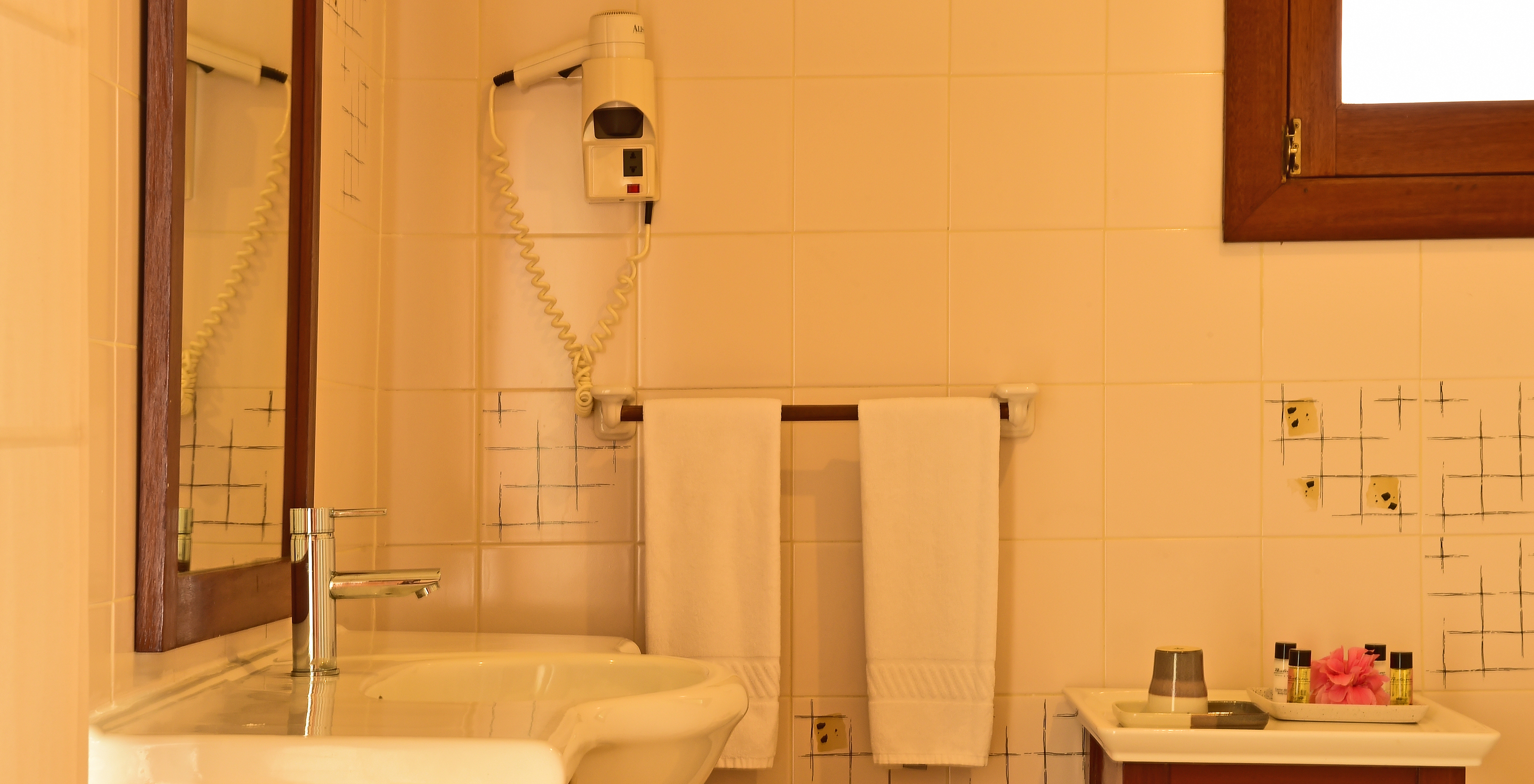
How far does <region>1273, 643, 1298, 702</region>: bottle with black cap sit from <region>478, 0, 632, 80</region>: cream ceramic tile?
3.75 ft

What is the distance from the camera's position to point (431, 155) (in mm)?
1502

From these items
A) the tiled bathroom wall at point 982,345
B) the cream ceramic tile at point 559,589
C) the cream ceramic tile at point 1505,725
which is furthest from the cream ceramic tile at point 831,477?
the cream ceramic tile at point 1505,725

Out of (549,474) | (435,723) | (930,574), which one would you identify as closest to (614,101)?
(549,474)

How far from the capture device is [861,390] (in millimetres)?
1475

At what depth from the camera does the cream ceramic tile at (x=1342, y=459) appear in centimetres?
145

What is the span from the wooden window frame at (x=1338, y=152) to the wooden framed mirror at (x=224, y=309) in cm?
115

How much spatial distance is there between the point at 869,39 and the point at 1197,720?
3.11ft

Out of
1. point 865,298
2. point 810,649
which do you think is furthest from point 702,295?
point 810,649

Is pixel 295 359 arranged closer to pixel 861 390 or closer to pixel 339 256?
pixel 339 256

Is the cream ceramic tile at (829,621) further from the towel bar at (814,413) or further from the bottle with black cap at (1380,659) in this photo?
the bottle with black cap at (1380,659)

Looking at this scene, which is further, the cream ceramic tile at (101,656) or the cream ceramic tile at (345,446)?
the cream ceramic tile at (345,446)

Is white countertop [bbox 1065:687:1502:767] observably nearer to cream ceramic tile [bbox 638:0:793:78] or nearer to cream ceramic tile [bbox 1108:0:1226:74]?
cream ceramic tile [bbox 1108:0:1226:74]

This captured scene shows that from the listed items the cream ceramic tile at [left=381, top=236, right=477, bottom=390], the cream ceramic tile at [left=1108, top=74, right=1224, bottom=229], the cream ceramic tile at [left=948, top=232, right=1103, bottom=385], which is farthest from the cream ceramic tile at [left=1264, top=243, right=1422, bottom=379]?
the cream ceramic tile at [left=381, top=236, right=477, bottom=390]

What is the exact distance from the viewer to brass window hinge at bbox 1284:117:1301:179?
4.76 ft
